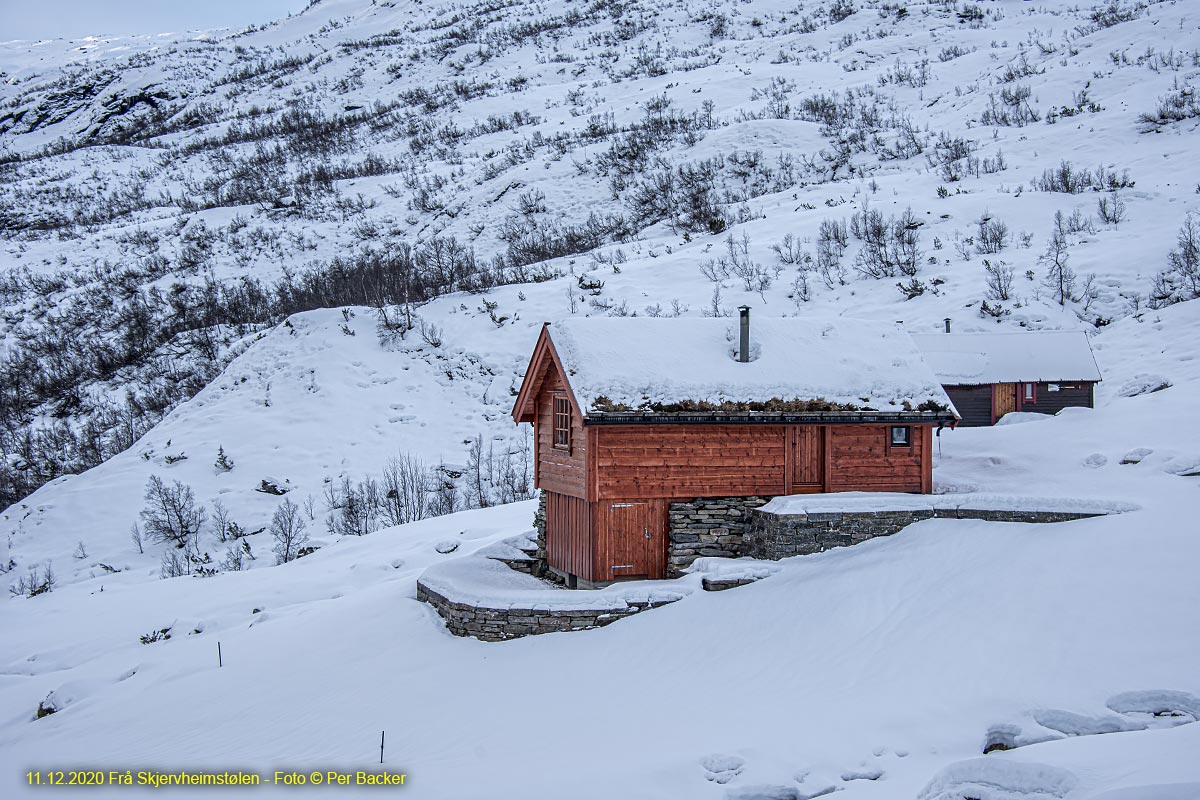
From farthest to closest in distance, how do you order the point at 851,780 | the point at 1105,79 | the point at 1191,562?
the point at 1105,79, the point at 1191,562, the point at 851,780

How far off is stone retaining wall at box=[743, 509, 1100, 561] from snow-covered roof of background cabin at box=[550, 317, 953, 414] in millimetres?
2163

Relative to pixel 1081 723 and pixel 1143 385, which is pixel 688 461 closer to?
pixel 1081 723

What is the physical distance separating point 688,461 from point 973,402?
14619 mm

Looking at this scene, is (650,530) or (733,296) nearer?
(650,530)

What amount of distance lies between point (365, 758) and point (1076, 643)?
382 inches

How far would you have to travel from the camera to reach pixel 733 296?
36750 millimetres

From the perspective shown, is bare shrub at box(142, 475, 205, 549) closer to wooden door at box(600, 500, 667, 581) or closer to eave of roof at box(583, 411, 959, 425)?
wooden door at box(600, 500, 667, 581)

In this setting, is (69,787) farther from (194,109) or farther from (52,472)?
(194,109)

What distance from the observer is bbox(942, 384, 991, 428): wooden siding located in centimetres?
2769

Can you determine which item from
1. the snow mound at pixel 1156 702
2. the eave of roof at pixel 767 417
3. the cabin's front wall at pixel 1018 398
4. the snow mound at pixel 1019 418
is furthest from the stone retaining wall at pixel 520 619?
the cabin's front wall at pixel 1018 398

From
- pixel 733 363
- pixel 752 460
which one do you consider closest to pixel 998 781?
pixel 752 460

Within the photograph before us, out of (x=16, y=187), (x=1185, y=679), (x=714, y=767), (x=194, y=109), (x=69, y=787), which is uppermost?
(x=194, y=109)

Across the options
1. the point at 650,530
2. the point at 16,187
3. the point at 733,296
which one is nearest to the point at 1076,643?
the point at 650,530

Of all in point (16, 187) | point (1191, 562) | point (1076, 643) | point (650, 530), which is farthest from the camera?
point (16, 187)
